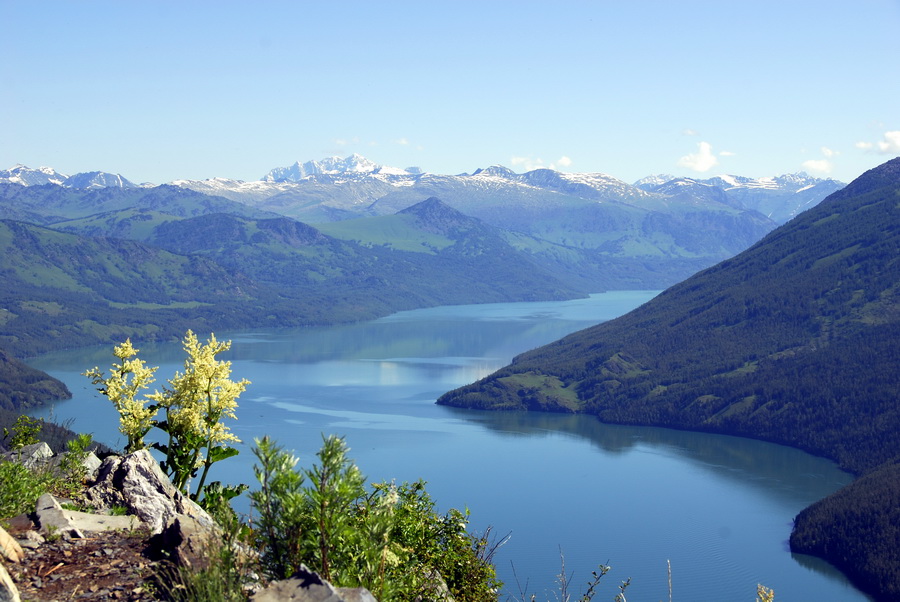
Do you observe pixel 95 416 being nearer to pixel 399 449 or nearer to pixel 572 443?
pixel 399 449

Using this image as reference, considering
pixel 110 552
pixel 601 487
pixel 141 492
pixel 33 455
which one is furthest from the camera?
pixel 601 487

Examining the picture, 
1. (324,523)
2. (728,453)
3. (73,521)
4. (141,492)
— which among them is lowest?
(728,453)

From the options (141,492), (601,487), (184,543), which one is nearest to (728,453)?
(601,487)

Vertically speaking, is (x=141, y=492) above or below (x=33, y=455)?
below

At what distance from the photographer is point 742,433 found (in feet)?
616

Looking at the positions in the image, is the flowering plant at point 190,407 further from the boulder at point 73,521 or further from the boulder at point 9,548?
the boulder at point 9,548

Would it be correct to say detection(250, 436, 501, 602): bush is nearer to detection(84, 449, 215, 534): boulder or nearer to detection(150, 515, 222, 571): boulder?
detection(150, 515, 222, 571): boulder

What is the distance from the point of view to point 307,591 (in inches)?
426

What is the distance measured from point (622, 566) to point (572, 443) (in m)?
76.3

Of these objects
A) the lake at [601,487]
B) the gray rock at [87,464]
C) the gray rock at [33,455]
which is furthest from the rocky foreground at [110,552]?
the lake at [601,487]

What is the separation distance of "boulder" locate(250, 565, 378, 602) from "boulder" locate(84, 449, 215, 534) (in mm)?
6395

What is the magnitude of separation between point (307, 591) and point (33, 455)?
12857 millimetres

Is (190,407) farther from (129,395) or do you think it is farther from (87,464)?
(87,464)

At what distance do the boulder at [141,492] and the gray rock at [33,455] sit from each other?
6.61 ft
